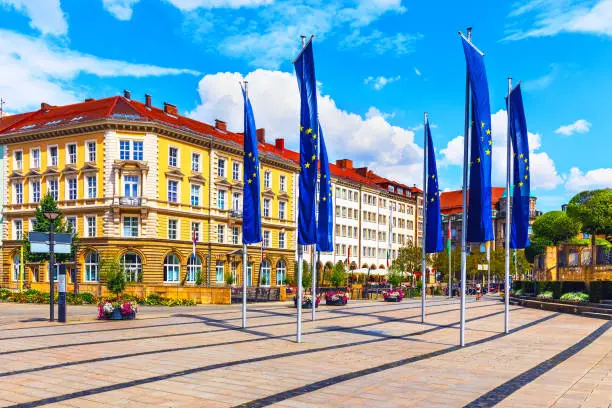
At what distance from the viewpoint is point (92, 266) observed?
172ft

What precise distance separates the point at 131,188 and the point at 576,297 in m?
34.8

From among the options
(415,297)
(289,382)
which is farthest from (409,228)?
(289,382)

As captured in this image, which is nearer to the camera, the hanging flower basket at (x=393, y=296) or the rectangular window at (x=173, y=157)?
the hanging flower basket at (x=393, y=296)

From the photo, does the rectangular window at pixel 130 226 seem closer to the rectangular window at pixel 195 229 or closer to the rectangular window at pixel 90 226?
the rectangular window at pixel 90 226

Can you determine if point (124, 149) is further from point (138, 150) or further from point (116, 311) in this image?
point (116, 311)

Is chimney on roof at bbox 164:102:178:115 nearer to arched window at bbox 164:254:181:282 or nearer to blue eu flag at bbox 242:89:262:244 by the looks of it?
arched window at bbox 164:254:181:282

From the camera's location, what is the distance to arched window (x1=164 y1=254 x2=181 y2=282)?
5362cm

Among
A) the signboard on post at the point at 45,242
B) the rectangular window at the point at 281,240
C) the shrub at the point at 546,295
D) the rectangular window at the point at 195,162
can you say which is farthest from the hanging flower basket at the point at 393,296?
the rectangular window at the point at 281,240

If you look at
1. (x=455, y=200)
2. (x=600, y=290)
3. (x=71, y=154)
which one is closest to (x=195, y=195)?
(x=71, y=154)

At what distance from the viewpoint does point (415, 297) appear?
172 feet

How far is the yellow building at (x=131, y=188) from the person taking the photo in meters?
51.5

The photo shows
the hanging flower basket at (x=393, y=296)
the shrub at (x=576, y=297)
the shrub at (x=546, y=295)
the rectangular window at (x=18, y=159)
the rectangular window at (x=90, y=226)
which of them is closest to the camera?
the shrub at (x=576, y=297)

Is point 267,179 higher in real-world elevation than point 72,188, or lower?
higher

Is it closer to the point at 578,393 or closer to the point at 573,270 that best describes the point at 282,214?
the point at 573,270
